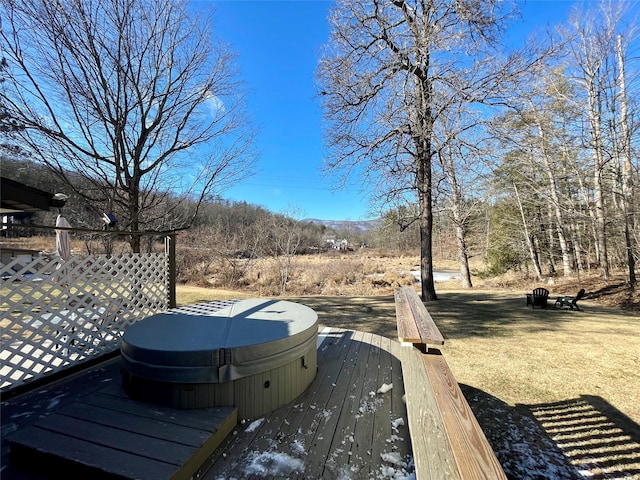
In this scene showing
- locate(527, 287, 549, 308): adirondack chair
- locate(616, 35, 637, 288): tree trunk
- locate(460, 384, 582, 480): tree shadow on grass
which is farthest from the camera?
locate(616, 35, 637, 288): tree trunk

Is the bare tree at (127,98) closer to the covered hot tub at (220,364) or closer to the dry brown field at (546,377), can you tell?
the covered hot tub at (220,364)

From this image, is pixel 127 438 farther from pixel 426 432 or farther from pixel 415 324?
pixel 415 324

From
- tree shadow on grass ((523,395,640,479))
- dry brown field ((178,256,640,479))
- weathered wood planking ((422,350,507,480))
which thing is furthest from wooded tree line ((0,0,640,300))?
weathered wood planking ((422,350,507,480))

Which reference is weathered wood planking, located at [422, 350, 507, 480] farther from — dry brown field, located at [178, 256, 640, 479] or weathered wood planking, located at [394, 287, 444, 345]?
dry brown field, located at [178, 256, 640, 479]

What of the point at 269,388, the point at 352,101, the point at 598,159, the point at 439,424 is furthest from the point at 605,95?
the point at 269,388

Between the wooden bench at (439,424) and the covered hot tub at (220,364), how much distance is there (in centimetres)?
87

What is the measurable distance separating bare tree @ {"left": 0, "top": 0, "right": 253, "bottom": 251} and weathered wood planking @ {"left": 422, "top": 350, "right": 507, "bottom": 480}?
534cm

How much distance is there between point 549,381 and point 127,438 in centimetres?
429

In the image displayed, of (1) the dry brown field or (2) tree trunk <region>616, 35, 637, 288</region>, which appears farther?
(2) tree trunk <region>616, 35, 637, 288</region>

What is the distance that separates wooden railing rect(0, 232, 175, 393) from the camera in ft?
7.92

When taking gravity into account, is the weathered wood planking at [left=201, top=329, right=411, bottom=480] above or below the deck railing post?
below

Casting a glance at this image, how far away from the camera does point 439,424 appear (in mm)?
1373

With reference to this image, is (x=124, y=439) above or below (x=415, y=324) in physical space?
below

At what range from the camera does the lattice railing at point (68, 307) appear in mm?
2414
